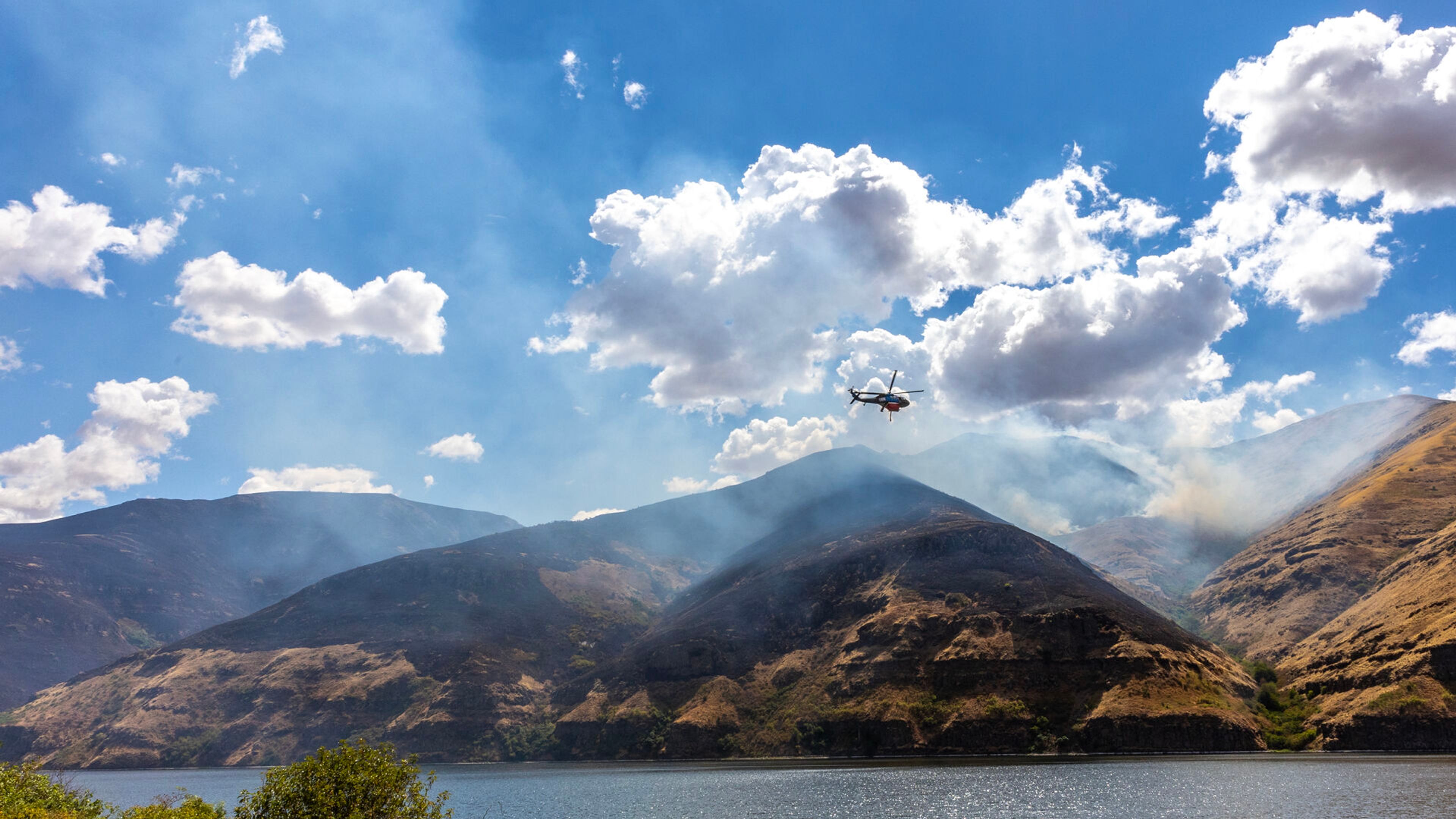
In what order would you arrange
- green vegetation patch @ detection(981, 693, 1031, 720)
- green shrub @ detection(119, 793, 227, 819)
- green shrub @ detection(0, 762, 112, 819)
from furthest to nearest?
green vegetation patch @ detection(981, 693, 1031, 720) → green shrub @ detection(0, 762, 112, 819) → green shrub @ detection(119, 793, 227, 819)

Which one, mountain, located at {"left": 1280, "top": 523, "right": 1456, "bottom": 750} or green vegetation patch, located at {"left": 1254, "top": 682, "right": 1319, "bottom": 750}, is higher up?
mountain, located at {"left": 1280, "top": 523, "right": 1456, "bottom": 750}

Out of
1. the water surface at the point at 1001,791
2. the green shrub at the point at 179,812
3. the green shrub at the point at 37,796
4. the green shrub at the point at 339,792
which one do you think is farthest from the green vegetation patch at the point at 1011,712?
the green shrub at the point at 179,812

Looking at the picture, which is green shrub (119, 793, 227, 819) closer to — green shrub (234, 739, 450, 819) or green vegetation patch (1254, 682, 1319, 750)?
green shrub (234, 739, 450, 819)

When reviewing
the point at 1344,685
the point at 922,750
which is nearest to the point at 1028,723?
the point at 922,750

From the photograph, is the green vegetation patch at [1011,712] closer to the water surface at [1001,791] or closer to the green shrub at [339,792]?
the water surface at [1001,791]

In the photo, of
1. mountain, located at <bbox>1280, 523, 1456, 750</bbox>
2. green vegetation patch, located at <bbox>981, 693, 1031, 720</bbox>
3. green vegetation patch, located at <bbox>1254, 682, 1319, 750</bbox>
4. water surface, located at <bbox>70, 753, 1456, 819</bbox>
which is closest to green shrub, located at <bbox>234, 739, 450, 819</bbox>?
water surface, located at <bbox>70, 753, 1456, 819</bbox>

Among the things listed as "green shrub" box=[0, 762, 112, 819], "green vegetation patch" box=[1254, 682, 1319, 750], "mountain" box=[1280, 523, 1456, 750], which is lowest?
"green vegetation patch" box=[1254, 682, 1319, 750]

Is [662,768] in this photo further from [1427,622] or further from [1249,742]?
[1427,622]
